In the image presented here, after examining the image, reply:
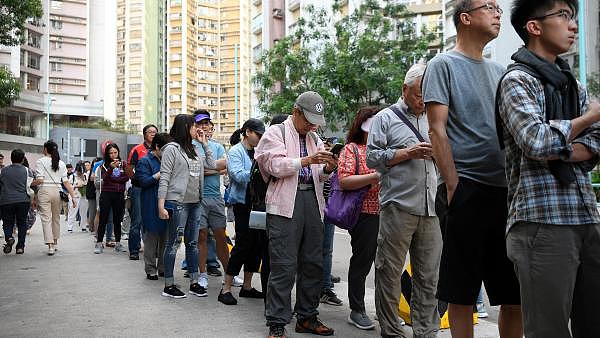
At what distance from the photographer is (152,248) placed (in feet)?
27.5

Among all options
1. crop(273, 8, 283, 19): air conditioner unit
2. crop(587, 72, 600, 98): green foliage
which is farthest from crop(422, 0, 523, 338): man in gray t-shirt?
crop(273, 8, 283, 19): air conditioner unit

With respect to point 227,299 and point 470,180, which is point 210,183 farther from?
point 470,180

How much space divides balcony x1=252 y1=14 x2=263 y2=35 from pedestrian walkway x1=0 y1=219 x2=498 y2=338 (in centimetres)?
4874

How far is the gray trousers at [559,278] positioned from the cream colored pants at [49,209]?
10.5 m

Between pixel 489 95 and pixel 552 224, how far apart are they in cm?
107

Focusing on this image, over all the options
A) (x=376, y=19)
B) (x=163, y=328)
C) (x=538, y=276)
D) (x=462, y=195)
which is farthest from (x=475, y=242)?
(x=376, y=19)

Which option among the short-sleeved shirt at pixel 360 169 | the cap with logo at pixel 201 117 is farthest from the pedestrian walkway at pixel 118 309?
the cap with logo at pixel 201 117

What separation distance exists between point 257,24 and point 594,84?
124ft

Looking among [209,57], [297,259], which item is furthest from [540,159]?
[209,57]

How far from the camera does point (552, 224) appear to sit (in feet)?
8.69

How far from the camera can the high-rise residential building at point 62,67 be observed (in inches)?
2682

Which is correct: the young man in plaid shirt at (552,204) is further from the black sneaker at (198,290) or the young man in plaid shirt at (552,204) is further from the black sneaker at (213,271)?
the black sneaker at (213,271)

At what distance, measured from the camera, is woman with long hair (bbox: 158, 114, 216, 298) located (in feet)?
23.6

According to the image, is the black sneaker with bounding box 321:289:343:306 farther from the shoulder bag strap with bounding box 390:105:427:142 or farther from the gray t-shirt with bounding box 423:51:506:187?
the gray t-shirt with bounding box 423:51:506:187
